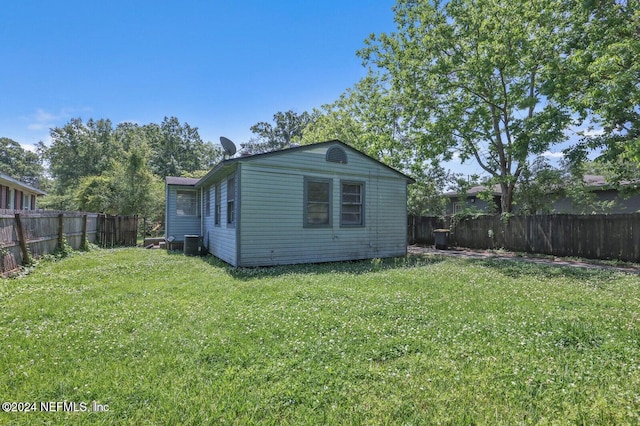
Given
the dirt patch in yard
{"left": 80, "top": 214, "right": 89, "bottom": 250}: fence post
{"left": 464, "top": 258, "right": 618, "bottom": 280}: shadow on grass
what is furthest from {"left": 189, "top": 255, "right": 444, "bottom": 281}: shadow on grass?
{"left": 80, "top": 214, "right": 89, "bottom": 250}: fence post

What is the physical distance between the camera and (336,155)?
9633 mm

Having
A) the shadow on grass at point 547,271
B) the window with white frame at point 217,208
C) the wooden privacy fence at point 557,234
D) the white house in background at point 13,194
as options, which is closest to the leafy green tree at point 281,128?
the white house in background at point 13,194

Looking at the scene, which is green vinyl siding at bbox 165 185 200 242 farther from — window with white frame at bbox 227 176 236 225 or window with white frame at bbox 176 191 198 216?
window with white frame at bbox 227 176 236 225

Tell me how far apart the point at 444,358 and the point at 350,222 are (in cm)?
705

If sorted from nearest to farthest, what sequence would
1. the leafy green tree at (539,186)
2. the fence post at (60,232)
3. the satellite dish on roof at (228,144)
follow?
the fence post at (60,232) < the satellite dish on roof at (228,144) < the leafy green tree at (539,186)

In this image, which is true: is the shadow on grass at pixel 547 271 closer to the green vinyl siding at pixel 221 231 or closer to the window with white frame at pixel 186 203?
the green vinyl siding at pixel 221 231

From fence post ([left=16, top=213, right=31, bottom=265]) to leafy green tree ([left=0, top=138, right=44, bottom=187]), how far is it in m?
56.6

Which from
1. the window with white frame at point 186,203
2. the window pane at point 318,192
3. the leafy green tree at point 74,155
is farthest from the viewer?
the leafy green tree at point 74,155

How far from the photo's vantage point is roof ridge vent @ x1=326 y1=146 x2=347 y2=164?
9520mm

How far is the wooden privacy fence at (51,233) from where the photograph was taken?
690 centimetres

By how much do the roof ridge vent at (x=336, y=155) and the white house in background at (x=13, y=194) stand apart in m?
16.5

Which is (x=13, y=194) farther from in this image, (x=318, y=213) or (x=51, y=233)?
(x=318, y=213)

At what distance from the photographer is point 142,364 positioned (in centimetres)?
293

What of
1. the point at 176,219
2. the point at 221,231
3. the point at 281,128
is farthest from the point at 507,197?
the point at 281,128
